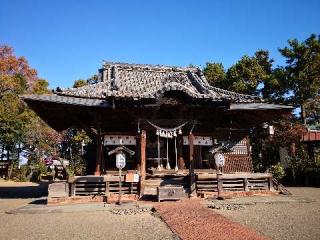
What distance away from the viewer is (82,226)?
845cm

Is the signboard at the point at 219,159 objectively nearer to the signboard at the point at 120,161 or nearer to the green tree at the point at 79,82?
the signboard at the point at 120,161

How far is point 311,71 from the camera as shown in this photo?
29156 millimetres

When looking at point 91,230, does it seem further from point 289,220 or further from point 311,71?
point 311,71

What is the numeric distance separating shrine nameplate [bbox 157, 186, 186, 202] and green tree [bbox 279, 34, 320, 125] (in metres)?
20.5

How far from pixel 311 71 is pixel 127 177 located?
2398 centimetres

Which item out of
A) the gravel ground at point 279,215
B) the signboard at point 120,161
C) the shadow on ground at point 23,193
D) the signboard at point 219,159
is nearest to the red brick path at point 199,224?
the gravel ground at point 279,215

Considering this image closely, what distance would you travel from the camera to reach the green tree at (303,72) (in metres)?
28.7

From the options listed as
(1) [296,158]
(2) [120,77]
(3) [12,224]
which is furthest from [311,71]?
(3) [12,224]

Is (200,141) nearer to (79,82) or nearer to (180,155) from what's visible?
(180,155)

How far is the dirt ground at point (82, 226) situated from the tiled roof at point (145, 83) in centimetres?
637

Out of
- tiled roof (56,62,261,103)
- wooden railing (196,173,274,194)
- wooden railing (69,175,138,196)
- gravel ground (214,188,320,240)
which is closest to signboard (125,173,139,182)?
wooden railing (69,175,138,196)

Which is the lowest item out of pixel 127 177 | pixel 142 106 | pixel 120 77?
pixel 127 177

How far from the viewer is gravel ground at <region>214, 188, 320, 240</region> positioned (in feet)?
24.2

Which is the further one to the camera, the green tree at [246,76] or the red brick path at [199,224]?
the green tree at [246,76]
